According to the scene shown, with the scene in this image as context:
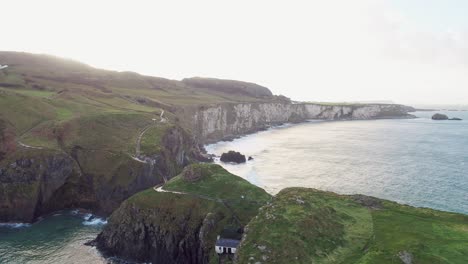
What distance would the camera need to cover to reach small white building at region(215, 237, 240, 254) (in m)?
46.1

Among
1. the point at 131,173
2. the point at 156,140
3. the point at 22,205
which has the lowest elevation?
the point at 22,205

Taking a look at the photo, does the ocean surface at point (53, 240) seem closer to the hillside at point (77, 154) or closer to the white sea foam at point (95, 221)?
the white sea foam at point (95, 221)

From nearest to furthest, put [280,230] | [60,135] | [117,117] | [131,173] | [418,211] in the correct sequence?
[280,230] → [418,211] → [131,173] → [60,135] → [117,117]

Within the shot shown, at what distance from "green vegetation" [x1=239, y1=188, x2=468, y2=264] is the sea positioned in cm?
2603

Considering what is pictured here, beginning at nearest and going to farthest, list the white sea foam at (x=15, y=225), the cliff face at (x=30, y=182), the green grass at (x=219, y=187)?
the green grass at (x=219, y=187) < the white sea foam at (x=15, y=225) < the cliff face at (x=30, y=182)

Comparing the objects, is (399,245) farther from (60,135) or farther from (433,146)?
(433,146)

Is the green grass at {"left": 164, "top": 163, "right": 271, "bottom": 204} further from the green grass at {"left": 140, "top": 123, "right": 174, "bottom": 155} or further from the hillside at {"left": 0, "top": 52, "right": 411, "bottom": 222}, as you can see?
the green grass at {"left": 140, "top": 123, "right": 174, "bottom": 155}

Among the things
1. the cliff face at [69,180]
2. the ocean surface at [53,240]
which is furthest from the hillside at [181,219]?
the cliff face at [69,180]

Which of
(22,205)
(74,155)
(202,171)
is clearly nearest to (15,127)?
(74,155)

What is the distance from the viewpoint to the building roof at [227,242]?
4612 cm

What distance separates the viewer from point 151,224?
5734 cm

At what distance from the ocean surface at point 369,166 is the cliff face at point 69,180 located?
2851cm

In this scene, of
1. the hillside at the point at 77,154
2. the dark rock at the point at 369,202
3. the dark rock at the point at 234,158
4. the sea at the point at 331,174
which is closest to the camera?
the dark rock at the point at 369,202

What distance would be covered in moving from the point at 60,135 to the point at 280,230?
67.7 meters
